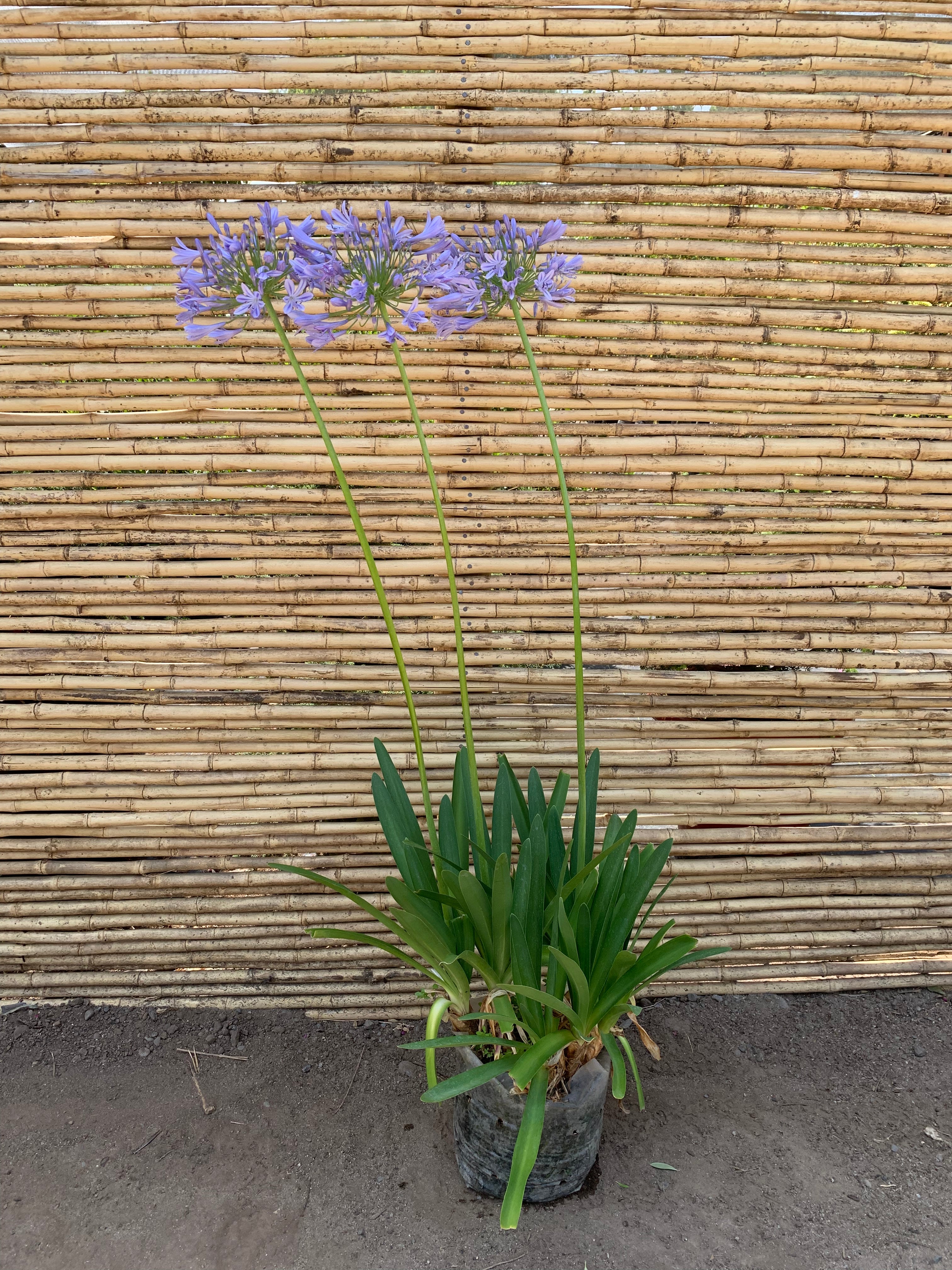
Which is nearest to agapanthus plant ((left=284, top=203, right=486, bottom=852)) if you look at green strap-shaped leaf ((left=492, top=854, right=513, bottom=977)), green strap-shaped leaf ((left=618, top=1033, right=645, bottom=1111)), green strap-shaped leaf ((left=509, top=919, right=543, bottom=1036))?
green strap-shaped leaf ((left=492, top=854, right=513, bottom=977))

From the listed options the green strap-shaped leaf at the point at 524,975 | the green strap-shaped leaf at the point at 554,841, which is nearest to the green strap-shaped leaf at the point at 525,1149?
the green strap-shaped leaf at the point at 524,975

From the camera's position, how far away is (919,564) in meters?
1.92

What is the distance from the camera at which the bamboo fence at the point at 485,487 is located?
1713 mm

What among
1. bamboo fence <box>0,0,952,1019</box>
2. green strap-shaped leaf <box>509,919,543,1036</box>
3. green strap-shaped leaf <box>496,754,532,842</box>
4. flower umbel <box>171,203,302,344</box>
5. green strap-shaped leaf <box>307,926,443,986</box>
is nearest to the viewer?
flower umbel <box>171,203,302,344</box>

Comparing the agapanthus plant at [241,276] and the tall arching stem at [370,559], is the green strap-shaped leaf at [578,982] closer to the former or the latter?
the tall arching stem at [370,559]

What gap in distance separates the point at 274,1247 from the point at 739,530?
157 cm

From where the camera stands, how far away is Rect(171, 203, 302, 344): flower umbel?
3.72 feet

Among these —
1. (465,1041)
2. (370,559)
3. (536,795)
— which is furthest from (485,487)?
(465,1041)

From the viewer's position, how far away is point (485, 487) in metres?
1.84

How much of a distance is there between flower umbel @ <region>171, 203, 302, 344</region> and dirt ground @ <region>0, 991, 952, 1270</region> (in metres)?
1.43

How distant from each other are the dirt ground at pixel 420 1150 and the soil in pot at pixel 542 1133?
0.16 feet

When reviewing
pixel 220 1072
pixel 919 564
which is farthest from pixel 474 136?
pixel 220 1072

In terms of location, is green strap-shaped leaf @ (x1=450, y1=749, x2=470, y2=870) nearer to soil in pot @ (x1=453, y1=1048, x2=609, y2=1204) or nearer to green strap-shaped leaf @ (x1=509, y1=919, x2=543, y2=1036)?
green strap-shaped leaf @ (x1=509, y1=919, x2=543, y2=1036)

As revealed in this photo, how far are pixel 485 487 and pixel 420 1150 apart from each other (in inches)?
50.4
